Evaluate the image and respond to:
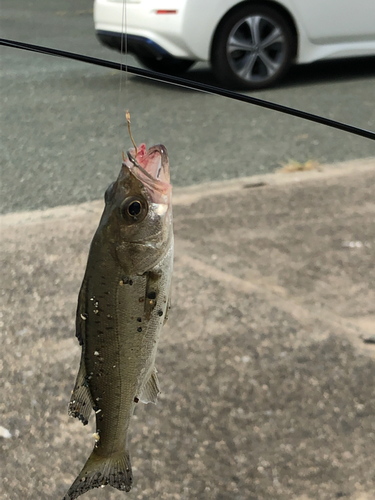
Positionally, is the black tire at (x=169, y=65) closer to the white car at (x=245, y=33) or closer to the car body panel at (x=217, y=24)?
the white car at (x=245, y=33)

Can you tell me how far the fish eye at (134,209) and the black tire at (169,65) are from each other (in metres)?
5.29

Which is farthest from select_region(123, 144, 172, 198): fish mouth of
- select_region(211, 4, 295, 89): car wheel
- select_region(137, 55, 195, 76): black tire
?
select_region(137, 55, 195, 76): black tire

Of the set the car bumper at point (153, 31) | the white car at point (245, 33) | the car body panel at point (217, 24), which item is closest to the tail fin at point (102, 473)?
the car body panel at point (217, 24)

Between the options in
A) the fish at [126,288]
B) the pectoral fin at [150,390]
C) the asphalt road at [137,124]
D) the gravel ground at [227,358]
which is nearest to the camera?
the fish at [126,288]

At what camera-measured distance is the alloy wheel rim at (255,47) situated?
5.79m

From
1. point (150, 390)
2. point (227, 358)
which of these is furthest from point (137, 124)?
point (150, 390)

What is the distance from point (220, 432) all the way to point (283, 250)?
1.72 metres

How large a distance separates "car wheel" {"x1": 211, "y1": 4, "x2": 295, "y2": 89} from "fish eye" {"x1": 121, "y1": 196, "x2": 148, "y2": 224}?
479cm

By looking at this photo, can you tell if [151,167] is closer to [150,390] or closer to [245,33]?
[150,390]

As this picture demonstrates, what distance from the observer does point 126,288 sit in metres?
1.13

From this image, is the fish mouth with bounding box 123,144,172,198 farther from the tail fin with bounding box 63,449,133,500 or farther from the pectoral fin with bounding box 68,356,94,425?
the tail fin with bounding box 63,449,133,500

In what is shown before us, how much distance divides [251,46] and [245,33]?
20 cm

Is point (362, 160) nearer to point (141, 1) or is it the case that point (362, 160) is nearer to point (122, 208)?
point (141, 1)

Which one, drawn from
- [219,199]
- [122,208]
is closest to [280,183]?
[219,199]
